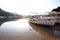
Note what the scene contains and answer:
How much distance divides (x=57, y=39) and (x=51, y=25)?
719 centimetres

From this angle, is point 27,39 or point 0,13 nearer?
point 27,39

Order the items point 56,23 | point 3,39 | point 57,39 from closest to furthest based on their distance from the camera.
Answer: point 57,39 → point 3,39 → point 56,23

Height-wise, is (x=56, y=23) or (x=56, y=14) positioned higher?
(x=56, y=14)

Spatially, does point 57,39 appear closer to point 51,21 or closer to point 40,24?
point 51,21

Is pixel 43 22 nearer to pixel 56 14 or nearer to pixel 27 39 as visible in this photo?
pixel 56 14

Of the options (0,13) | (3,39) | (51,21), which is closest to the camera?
(3,39)

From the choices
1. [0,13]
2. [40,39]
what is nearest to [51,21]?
[40,39]

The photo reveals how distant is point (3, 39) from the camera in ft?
29.0

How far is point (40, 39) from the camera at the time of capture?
863 cm

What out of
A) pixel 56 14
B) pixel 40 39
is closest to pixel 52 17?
pixel 56 14

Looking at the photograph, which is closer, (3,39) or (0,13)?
(3,39)

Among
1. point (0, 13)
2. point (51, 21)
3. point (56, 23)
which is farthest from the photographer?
point (0, 13)

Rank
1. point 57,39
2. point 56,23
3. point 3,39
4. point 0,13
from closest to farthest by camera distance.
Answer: point 57,39, point 3,39, point 56,23, point 0,13

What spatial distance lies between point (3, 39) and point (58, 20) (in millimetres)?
8759
